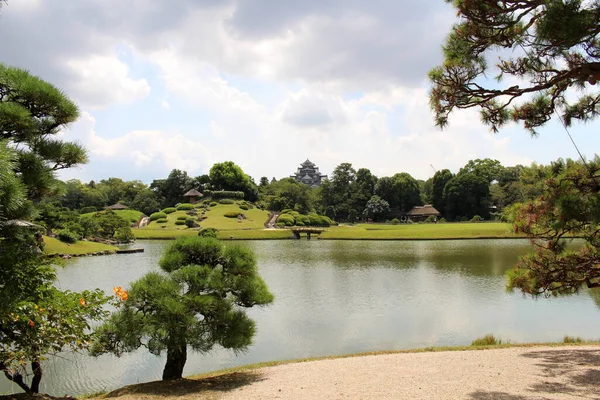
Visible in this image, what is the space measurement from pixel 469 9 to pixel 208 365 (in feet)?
25.8

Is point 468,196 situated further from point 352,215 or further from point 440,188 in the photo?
point 352,215

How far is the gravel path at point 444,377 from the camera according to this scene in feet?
16.9

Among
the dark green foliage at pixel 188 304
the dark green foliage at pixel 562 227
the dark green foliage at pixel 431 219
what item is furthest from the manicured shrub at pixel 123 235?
the dark green foliage at pixel 431 219

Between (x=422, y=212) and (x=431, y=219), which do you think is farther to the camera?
(x=422, y=212)

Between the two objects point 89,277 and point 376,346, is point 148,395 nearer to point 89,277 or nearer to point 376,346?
point 376,346

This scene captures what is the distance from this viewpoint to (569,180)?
550cm

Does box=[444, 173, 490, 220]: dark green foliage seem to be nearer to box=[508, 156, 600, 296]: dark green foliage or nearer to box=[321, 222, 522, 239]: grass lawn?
box=[321, 222, 522, 239]: grass lawn

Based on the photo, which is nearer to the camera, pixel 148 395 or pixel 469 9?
pixel 469 9

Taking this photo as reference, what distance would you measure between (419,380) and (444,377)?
396 mm

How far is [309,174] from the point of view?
4628 inches

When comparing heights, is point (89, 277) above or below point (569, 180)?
below

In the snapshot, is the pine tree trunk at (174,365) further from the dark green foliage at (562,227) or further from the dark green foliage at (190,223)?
the dark green foliage at (190,223)

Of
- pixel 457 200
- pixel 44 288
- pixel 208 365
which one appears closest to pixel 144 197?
pixel 457 200

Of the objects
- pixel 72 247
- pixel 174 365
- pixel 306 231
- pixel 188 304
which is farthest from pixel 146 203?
pixel 188 304
